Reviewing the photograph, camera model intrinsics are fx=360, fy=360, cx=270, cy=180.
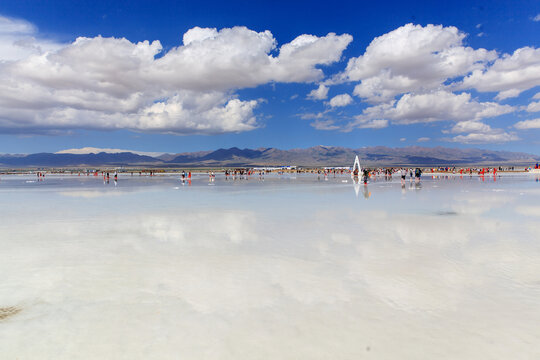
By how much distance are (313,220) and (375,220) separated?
2.71 m

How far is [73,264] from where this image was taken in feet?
30.7

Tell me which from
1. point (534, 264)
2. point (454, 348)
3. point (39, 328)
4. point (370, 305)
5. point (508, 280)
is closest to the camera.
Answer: point (454, 348)

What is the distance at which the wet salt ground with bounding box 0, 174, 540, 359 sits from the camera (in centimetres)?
510

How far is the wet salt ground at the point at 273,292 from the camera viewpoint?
5102 millimetres

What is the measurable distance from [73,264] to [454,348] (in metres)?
8.81

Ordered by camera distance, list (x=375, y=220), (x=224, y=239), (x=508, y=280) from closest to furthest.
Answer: (x=508, y=280), (x=224, y=239), (x=375, y=220)

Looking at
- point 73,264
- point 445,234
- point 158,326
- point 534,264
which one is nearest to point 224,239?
point 73,264

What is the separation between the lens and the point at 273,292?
717 cm

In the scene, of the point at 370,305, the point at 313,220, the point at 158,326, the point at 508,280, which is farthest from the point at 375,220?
the point at 158,326

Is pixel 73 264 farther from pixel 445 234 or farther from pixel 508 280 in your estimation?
pixel 445 234

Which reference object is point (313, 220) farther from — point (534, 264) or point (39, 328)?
point (39, 328)

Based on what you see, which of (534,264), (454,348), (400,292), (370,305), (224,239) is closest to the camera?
(454,348)

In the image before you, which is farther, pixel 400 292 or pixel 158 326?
pixel 400 292

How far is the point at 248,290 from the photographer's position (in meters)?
7.30
